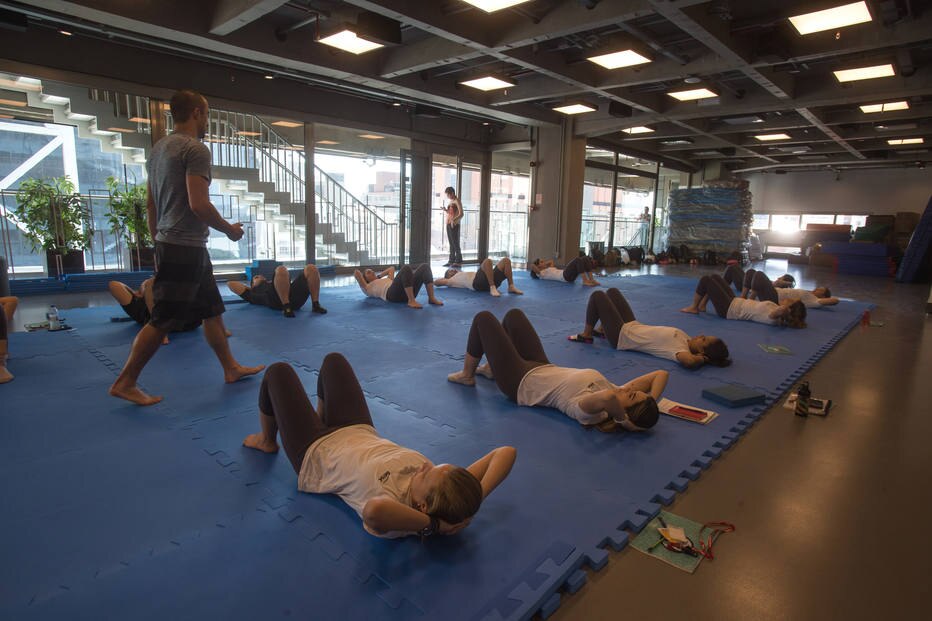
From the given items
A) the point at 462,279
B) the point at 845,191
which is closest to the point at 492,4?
→ the point at 462,279

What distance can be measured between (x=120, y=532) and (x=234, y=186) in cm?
766

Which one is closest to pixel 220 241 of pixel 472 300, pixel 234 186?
pixel 234 186

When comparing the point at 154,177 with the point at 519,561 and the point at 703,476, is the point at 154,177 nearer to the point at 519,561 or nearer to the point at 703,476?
the point at 519,561

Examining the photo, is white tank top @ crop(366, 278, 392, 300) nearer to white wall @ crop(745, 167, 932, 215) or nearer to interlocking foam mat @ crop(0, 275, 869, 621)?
interlocking foam mat @ crop(0, 275, 869, 621)

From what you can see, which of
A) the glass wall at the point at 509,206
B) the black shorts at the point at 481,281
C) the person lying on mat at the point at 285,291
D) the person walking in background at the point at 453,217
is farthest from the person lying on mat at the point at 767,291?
the glass wall at the point at 509,206

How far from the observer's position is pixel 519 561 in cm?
180

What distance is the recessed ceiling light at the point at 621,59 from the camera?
6.48 m

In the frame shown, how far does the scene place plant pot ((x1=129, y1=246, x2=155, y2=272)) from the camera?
23.9 feet

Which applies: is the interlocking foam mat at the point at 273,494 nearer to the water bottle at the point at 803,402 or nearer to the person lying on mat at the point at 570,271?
the water bottle at the point at 803,402

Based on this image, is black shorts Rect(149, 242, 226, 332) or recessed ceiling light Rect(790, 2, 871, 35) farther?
recessed ceiling light Rect(790, 2, 871, 35)

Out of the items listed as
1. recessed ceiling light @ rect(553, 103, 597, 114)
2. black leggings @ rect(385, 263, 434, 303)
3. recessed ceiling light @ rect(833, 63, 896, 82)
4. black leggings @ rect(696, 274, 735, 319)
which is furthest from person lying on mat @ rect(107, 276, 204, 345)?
recessed ceiling light @ rect(833, 63, 896, 82)

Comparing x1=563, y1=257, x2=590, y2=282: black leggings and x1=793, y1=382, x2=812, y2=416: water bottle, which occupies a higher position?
x1=563, y1=257, x2=590, y2=282: black leggings

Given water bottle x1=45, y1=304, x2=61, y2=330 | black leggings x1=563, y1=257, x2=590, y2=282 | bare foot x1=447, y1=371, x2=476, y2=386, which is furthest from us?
black leggings x1=563, y1=257, x2=590, y2=282

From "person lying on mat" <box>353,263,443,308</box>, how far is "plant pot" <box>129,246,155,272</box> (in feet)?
10.6
